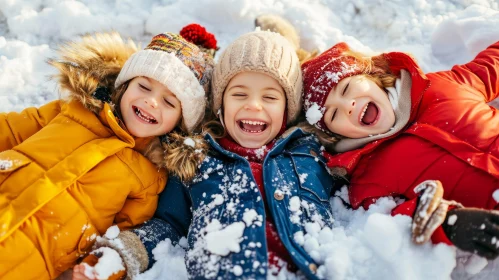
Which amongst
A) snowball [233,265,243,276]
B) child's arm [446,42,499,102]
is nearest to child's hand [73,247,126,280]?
snowball [233,265,243,276]

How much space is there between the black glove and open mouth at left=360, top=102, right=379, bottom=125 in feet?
2.03

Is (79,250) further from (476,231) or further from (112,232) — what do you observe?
(476,231)

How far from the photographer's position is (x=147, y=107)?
1.98 meters

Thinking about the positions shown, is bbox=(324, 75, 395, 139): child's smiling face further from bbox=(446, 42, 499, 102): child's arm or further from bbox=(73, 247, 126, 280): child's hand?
bbox=(73, 247, 126, 280): child's hand

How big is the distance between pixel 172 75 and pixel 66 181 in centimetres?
64

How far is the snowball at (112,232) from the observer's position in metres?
1.90

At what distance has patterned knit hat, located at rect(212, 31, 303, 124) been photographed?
1.97 m

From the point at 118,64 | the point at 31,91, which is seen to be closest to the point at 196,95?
the point at 118,64

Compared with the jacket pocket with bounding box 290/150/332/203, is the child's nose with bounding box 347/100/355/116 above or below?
above

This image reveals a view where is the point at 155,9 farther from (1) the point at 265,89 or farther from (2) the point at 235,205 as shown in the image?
(2) the point at 235,205

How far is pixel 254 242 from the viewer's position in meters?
1.69

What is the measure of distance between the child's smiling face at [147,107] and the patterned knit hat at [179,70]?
46 millimetres

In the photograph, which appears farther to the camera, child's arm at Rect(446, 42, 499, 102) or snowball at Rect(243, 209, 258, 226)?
child's arm at Rect(446, 42, 499, 102)

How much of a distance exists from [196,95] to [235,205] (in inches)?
22.3
